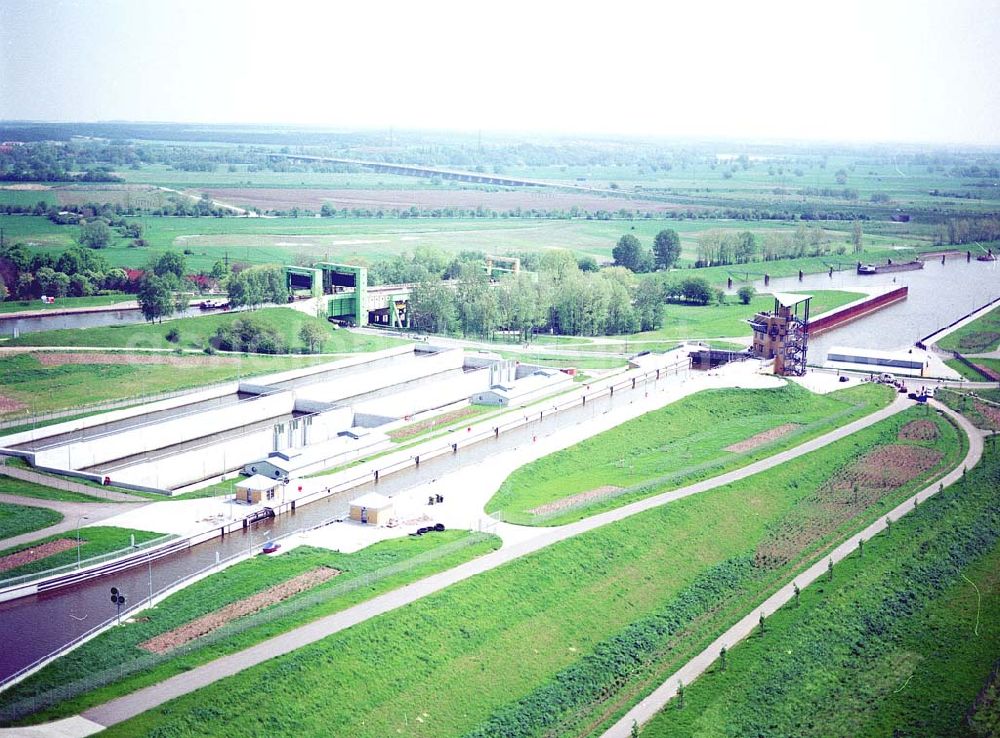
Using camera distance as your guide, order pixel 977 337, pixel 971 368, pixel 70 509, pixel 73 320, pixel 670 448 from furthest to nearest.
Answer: pixel 977 337 → pixel 971 368 → pixel 73 320 → pixel 670 448 → pixel 70 509

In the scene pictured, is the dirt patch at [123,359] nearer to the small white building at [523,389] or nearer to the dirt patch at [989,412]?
the small white building at [523,389]

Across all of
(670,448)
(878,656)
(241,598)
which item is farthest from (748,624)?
(670,448)

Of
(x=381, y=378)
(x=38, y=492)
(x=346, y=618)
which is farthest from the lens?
(x=381, y=378)

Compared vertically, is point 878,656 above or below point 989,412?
below

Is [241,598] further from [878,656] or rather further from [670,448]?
[670,448]

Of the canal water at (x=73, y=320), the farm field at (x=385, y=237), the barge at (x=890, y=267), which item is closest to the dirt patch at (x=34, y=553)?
the canal water at (x=73, y=320)

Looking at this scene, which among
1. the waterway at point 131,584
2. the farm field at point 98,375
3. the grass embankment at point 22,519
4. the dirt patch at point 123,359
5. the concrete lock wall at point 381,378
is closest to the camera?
the waterway at point 131,584

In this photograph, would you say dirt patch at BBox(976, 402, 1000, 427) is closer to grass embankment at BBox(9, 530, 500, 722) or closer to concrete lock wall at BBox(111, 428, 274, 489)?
grass embankment at BBox(9, 530, 500, 722)
